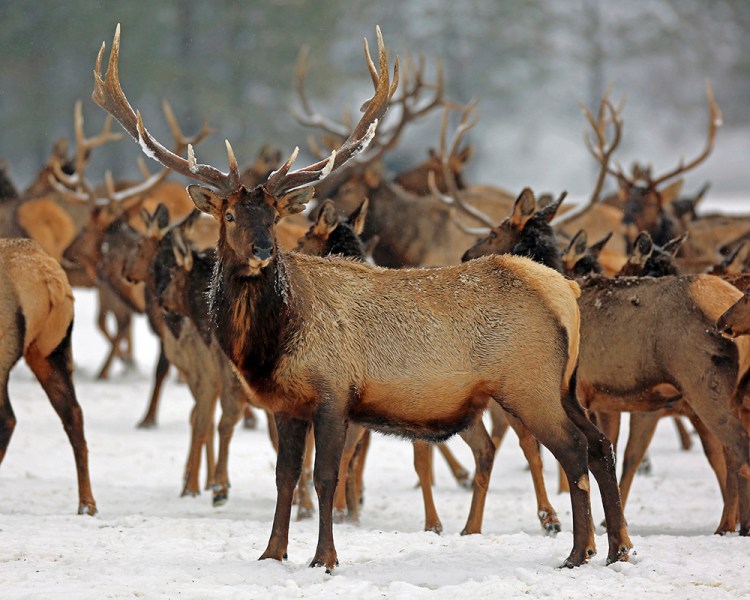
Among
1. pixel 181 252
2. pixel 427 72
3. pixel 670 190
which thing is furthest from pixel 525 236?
pixel 427 72

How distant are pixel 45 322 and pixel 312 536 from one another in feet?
7.25

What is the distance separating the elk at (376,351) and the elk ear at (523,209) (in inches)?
83.9

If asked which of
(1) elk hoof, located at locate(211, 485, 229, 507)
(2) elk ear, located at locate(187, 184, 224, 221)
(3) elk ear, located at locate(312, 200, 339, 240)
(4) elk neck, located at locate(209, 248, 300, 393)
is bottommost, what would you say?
(1) elk hoof, located at locate(211, 485, 229, 507)

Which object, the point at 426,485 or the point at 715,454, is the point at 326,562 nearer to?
the point at 426,485

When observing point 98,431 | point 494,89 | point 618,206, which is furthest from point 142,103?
point 98,431

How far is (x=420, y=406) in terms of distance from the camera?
6426 mm

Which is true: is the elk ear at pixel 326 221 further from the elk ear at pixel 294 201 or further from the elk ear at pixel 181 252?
the elk ear at pixel 294 201

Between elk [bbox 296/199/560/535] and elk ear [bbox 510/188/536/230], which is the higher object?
elk ear [bbox 510/188/536/230]

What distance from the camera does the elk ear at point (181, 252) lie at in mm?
9511

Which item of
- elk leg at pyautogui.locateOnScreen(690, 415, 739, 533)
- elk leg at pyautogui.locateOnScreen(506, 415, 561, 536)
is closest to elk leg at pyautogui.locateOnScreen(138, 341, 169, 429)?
elk leg at pyautogui.locateOnScreen(506, 415, 561, 536)

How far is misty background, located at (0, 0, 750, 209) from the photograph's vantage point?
111 ft

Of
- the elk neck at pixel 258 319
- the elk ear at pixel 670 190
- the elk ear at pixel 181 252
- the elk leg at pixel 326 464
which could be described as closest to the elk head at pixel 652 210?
the elk ear at pixel 670 190

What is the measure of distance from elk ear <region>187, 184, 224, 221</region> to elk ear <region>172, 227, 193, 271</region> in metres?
2.93

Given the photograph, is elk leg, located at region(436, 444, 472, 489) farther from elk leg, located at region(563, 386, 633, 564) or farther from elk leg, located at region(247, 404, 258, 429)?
elk leg, located at region(563, 386, 633, 564)
